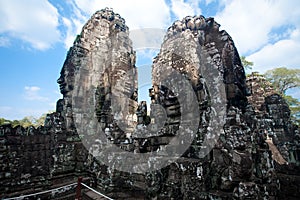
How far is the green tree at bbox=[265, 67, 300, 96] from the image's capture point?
56.4 feet

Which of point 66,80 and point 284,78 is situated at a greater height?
point 284,78

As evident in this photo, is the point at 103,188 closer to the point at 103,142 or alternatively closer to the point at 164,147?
the point at 103,142

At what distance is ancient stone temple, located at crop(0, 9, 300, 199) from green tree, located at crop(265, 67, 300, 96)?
44.3 feet

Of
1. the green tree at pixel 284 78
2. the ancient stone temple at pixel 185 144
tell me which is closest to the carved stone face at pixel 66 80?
the ancient stone temple at pixel 185 144

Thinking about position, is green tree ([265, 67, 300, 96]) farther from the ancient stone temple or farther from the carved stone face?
the carved stone face

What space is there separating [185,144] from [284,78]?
1944 centimetres

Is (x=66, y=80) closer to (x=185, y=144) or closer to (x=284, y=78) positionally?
(x=185, y=144)

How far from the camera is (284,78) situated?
1783 cm

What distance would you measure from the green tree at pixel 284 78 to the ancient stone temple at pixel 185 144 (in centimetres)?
1351

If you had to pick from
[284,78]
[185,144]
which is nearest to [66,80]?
[185,144]

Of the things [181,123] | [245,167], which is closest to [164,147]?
[181,123]

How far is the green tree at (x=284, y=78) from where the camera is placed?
1719 cm

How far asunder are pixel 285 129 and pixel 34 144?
7.90 metres

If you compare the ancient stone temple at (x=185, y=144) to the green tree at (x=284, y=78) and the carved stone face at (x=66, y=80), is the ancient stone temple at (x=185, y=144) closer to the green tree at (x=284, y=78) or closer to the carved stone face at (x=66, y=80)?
the carved stone face at (x=66, y=80)
